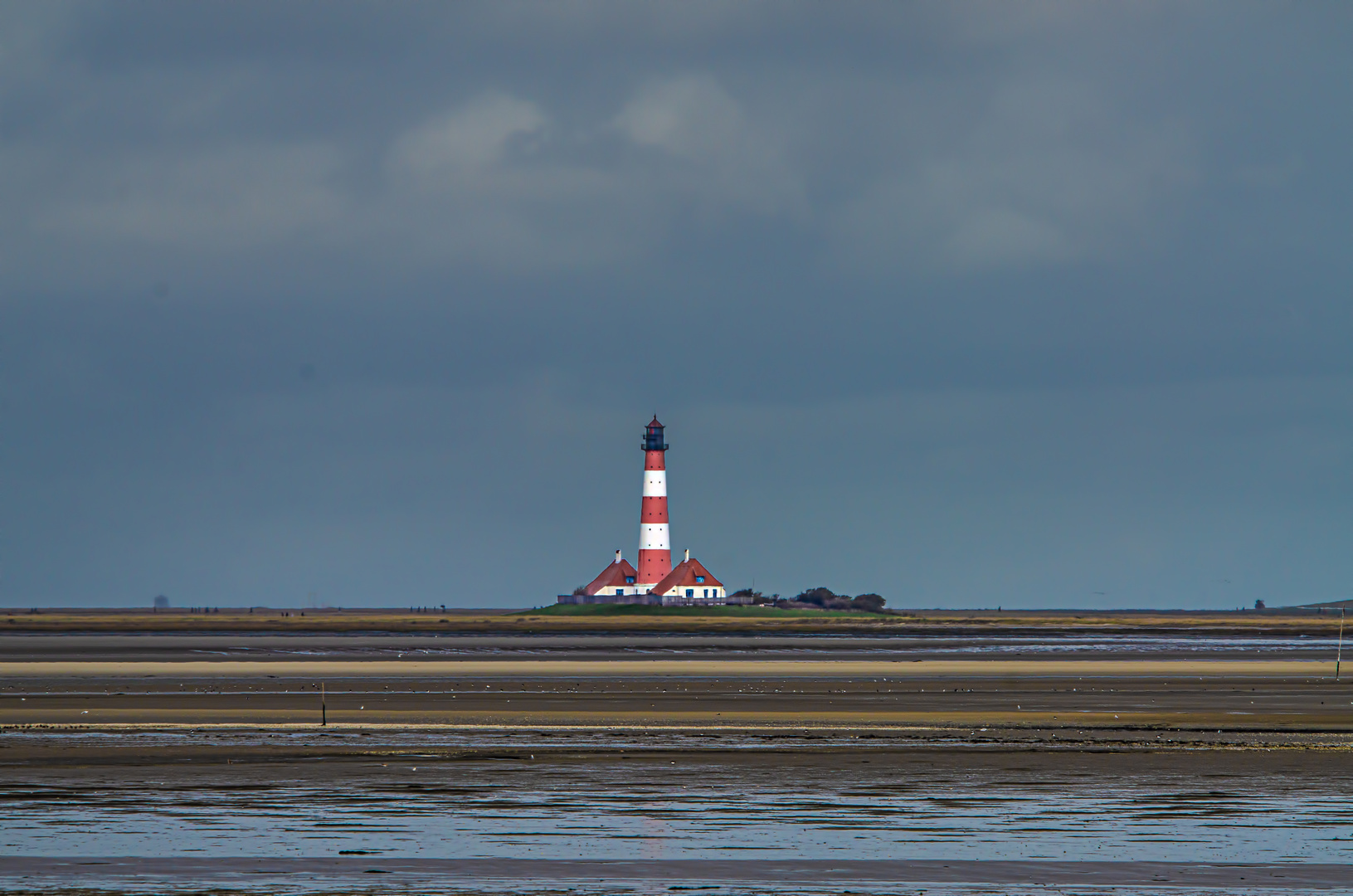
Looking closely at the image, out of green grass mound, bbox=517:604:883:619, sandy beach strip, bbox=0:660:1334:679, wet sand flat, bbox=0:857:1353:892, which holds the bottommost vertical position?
sandy beach strip, bbox=0:660:1334:679

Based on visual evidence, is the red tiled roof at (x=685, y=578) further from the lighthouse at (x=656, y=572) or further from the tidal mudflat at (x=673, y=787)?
the tidal mudflat at (x=673, y=787)

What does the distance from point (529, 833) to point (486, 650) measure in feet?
197

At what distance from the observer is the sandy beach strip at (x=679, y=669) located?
55.1 m

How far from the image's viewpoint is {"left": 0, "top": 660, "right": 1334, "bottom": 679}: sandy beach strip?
55141 mm

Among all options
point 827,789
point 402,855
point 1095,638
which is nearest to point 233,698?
point 827,789

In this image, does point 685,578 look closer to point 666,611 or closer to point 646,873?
point 666,611

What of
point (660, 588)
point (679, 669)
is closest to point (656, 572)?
point (660, 588)

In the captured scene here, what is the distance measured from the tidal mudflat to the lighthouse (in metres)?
86.6

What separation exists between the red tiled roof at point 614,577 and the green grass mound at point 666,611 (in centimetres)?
198

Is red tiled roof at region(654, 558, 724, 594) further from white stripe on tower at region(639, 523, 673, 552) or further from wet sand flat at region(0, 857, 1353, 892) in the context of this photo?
wet sand flat at region(0, 857, 1353, 892)

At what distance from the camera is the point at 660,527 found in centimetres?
13762

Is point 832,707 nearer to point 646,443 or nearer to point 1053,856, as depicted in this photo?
point 1053,856

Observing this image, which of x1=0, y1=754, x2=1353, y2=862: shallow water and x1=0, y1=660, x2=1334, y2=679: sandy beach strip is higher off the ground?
x1=0, y1=754, x2=1353, y2=862: shallow water

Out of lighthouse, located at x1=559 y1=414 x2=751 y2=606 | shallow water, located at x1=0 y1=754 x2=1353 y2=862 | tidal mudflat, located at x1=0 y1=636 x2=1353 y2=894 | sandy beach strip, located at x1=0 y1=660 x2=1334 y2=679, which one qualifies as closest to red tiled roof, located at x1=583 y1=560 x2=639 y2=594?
lighthouse, located at x1=559 y1=414 x2=751 y2=606
